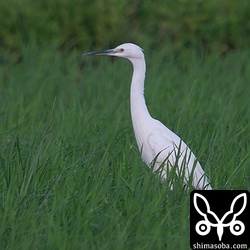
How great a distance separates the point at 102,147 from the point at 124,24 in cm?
465

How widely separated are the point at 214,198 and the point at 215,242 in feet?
1.00

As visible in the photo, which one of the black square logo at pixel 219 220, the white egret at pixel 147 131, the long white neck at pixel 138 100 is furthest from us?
the long white neck at pixel 138 100

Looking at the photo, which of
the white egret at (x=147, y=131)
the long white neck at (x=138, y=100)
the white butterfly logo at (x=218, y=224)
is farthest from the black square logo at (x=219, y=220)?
the long white neck at (x=138, y=100)

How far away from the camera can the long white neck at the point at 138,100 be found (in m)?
5.57

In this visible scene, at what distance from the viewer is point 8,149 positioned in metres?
5.04

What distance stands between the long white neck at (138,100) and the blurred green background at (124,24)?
325cm

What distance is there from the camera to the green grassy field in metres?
3.98

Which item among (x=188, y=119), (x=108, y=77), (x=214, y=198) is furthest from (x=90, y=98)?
(x=214, y=198)

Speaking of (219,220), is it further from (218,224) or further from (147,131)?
(147,131)

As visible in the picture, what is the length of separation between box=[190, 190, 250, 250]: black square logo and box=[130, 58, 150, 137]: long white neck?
1.23 metres

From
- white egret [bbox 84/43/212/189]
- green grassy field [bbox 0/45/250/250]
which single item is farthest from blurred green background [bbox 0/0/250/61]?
white egret [bbox 84/43/212/189]

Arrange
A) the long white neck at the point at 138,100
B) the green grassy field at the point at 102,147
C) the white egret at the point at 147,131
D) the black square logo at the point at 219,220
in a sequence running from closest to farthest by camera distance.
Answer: the green grassy field at the point at 102,147 < the black square logo at the point at 219,220 < the white egret at the point at 147,131 < the long white neck at the point at 138,100

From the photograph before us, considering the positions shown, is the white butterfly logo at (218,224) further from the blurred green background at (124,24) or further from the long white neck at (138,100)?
the blurred green background at (124,24)

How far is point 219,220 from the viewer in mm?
4223
